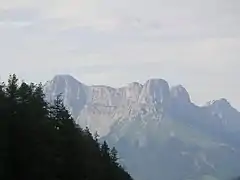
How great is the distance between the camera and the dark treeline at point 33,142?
167 ft

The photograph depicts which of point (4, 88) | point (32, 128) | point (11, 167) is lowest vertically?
point (11, 167)

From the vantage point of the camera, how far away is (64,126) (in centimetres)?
7206

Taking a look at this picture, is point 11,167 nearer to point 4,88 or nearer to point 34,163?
point 34,163

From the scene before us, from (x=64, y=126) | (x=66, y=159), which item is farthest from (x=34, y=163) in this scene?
(x=64, y=126)

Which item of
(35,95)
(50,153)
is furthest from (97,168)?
(50,153)

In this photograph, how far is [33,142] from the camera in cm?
5303

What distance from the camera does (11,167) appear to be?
4984 centimetres

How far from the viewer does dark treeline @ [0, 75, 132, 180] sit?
167ft

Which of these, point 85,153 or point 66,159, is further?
point 85,153

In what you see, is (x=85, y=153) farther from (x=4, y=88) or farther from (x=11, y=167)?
(x=11, y=167)

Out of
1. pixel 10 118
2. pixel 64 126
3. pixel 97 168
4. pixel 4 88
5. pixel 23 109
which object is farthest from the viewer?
pixel 97 168

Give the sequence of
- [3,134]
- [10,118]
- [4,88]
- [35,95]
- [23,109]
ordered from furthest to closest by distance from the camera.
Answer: [35,95]
[4,88]
[23,109]
[10,118]
[3,134]

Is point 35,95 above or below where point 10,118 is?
above

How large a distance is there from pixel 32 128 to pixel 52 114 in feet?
68.9
